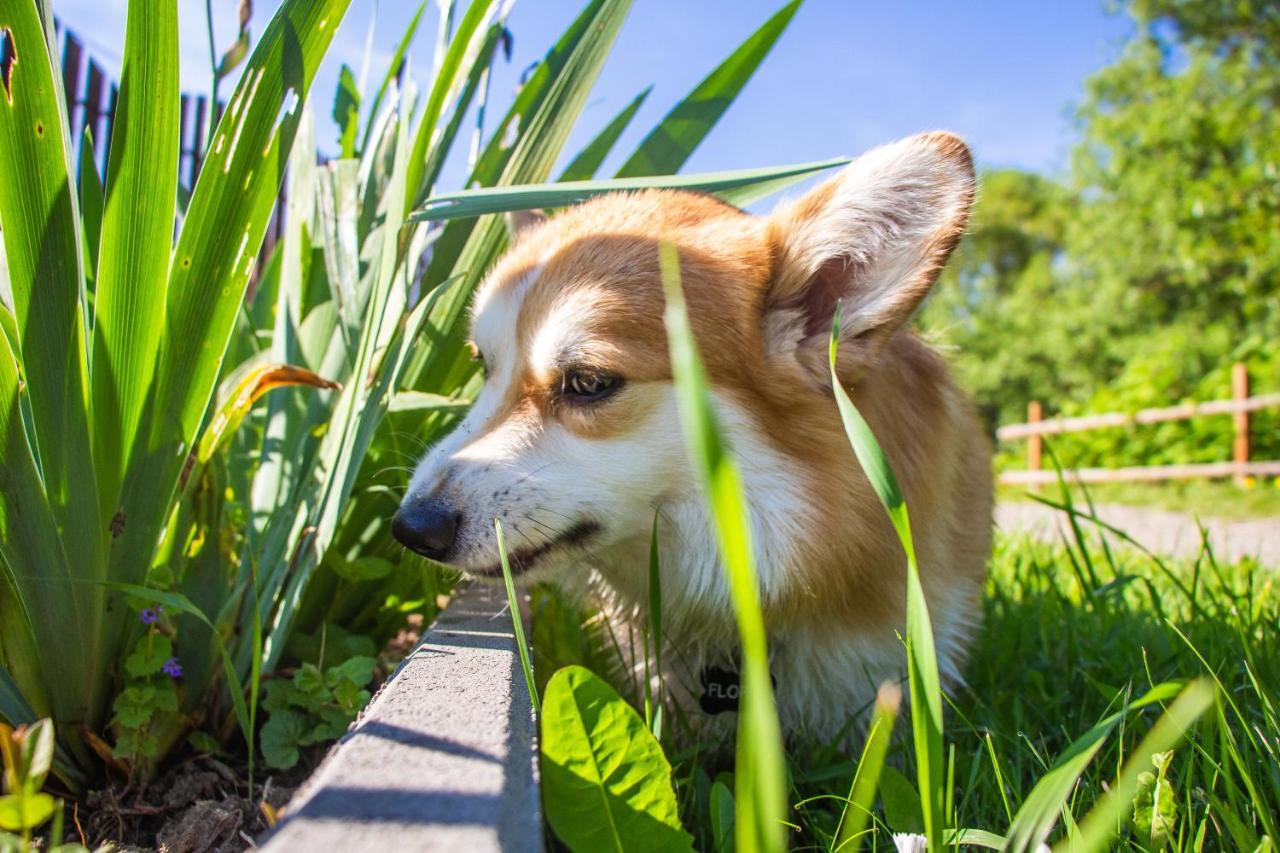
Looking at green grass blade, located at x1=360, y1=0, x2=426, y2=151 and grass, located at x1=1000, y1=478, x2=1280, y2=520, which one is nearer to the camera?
green grass blade, located at x1=360, y1=0, x2=426, y2=151

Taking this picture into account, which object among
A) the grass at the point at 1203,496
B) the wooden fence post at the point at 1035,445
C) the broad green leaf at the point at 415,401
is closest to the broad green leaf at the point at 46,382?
the broad green leaf at the point at 415,401

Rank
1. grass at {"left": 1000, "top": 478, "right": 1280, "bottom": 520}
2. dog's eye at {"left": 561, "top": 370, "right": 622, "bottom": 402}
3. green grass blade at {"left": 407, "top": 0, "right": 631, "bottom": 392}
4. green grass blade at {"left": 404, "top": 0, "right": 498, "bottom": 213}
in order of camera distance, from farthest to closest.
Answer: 1. grass at {"left": 1000, "top": 478, "right": 1280, "bottom": 520}
2. green grass blade at {"left": 407, "top": 0, "right": 631, "bottom": 392}
3. dog's eye at {"left": 561, "top": 370, "right": 622, "bottom": 402}
4. green grass blade at {"left": 404, "top": 0, "right": 498, "bottom": 213}

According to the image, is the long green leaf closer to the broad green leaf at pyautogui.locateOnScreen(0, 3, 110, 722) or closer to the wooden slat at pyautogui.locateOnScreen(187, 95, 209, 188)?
the broad green leaf at pyautogui.locateOnScreen(0, 3, 110, 722)

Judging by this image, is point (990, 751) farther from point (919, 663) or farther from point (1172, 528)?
point (1172, 528)

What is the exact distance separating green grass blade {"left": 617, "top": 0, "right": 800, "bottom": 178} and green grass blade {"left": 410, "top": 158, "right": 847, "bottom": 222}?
712 millimetres

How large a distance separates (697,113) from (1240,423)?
11315 millimetres

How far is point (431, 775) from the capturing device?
2.51 feet

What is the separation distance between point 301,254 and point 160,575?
84cm

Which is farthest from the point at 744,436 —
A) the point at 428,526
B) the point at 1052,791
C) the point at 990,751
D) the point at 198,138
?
the point at 198,138

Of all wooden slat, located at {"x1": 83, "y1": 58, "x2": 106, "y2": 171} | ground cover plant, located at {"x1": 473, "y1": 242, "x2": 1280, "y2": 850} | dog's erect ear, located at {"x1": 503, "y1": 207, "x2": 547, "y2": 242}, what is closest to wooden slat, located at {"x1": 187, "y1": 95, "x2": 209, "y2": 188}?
wooden slat, located at {"x1": 83, "y1": 58, "x2": 106, "y2": 171}

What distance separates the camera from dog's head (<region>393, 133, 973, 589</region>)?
60.3 inches

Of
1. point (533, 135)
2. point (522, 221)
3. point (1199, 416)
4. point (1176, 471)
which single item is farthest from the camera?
point (1199, 416)

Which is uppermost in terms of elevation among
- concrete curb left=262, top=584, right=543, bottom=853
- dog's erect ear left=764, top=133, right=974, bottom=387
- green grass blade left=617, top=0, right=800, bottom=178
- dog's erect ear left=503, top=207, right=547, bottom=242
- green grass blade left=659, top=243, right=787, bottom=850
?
green grass blade left=617, top=0, right=800, bottom=178

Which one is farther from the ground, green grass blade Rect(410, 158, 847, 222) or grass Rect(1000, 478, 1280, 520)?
green grass blade Rect(410, 158, 847, 222)
